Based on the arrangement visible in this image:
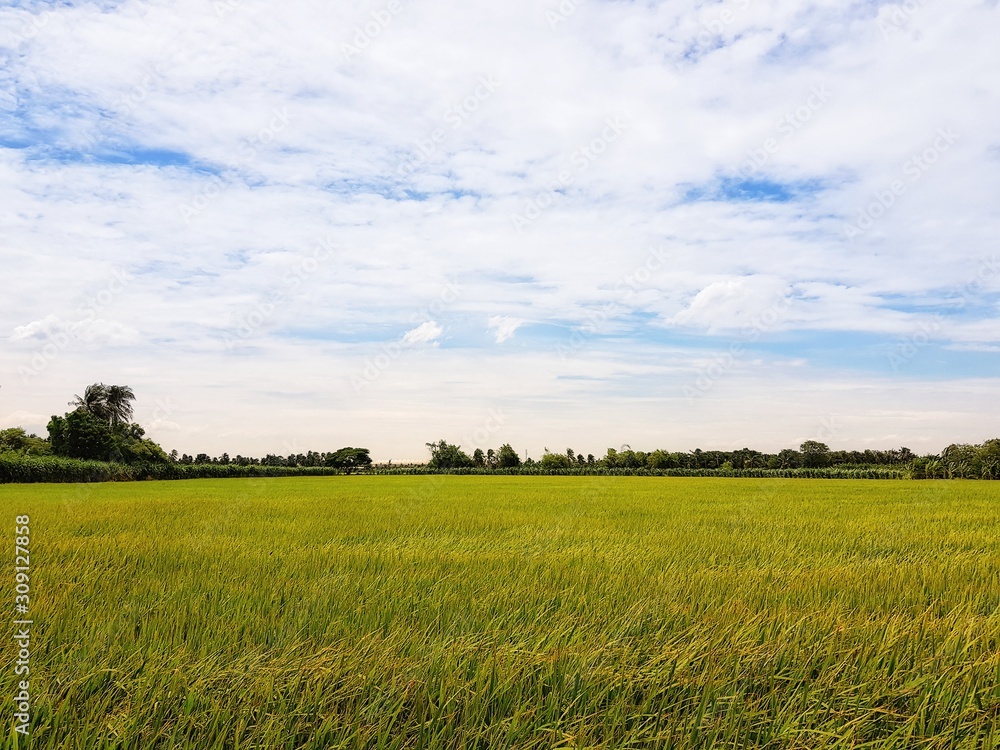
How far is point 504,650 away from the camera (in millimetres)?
3285

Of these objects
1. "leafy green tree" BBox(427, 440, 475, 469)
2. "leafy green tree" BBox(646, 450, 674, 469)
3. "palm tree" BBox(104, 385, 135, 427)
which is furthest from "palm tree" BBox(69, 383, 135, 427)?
"leafy green tree" BBox(646, 450, 674, 469)

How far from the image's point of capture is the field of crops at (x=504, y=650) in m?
2.68

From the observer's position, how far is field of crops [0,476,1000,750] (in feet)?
8.79

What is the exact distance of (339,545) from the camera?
8.09 meters

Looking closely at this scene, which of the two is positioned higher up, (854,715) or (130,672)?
(130,672)

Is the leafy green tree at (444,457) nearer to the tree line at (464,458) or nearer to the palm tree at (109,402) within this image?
the tree line at (464,458)

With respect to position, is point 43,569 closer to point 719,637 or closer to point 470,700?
point 470,700

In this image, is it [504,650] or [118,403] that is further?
[118,403]

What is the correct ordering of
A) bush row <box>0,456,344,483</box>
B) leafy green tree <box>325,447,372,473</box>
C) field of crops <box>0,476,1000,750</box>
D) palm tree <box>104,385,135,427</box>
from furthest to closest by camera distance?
1. leafy green tree <box>325,447,372,473</box>
2. palm tree <box>104,385,135,427</box>
3. bush row <box>0,456,344,483</box>
4. field of crops <box>0,476,1000,750</box>

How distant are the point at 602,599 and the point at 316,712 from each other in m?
2.54

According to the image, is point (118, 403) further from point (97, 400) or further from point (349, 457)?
point (349, 457)

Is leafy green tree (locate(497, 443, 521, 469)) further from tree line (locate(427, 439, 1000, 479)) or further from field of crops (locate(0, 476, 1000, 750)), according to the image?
field of crops (locate(0, 476, 1000, 750))

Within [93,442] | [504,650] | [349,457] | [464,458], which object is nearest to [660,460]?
[464,458]

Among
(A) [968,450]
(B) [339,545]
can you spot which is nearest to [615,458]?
(A) [968,450]
